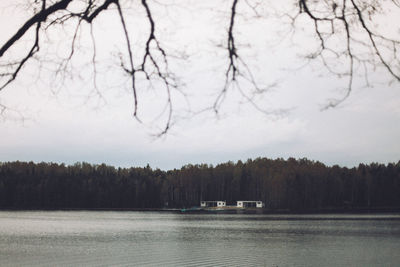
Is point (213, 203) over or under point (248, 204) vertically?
over

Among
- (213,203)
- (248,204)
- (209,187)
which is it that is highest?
(209,187)

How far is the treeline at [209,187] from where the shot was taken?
8169 cm

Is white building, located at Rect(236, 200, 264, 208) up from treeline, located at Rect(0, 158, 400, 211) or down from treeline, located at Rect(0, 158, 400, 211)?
down

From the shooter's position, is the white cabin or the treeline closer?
the treeline

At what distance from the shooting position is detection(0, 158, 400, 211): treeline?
81.7 meters

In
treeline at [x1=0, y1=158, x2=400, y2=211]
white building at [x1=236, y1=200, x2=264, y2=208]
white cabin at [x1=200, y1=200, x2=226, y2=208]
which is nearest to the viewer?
treeline at [x1=0, y1=158, x2=400, y2=211]

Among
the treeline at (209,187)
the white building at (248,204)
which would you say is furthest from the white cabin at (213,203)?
the white building at (248,204)

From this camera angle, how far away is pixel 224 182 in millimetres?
90312

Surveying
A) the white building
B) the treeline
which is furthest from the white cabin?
the white building

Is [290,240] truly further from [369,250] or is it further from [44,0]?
[44,0]

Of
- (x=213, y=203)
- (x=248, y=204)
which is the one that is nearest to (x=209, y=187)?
(x=213, y=203)

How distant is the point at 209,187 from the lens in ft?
299

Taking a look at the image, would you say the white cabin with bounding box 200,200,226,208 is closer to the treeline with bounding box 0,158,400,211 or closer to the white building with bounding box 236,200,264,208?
the treeline with bounding box 0,158,400,211

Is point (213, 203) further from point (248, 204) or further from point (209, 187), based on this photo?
point (248, 204)
